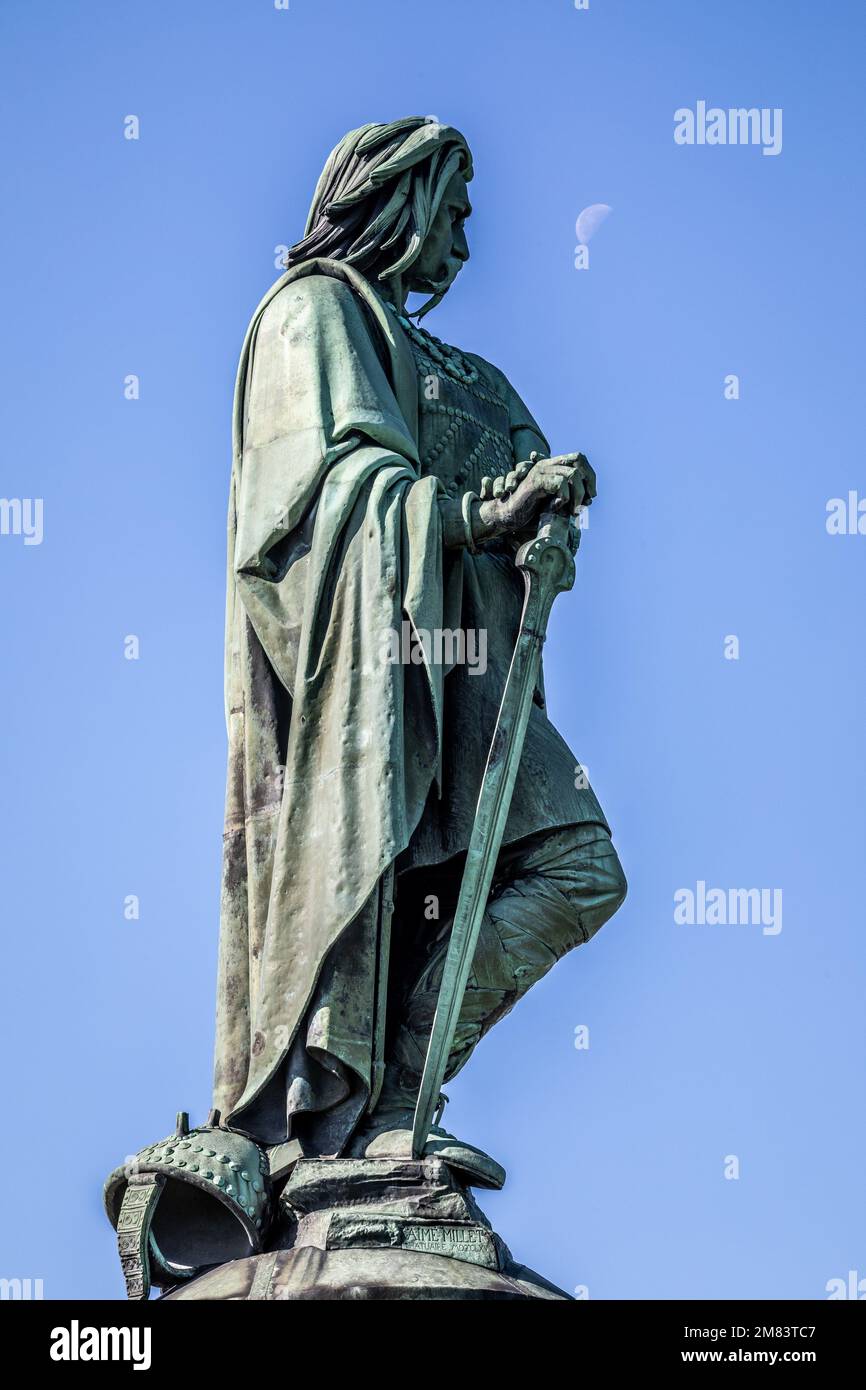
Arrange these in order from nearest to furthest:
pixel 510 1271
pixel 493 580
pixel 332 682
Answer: pixel 510 1271 < pixel 332 682 < pixel 493 580

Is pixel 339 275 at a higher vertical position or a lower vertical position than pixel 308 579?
higher

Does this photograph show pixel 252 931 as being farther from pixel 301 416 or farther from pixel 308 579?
pixel 301 416

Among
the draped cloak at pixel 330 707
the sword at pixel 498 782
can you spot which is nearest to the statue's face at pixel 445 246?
the draped cloak at pixel 330 707

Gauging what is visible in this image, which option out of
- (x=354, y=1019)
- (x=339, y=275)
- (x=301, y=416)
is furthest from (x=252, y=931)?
(x=339, y=275)

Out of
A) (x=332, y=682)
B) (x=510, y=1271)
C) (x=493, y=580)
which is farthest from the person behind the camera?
(x=493, y=580)

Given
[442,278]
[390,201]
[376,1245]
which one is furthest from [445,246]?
[376,1245]

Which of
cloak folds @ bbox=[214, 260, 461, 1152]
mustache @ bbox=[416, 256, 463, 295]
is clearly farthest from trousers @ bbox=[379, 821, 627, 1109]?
mustache @ bbox=[416, 256, 463, 295]

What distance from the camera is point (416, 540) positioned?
11375mm

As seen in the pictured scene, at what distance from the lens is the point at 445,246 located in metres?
12.6

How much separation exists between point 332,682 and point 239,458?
1.44 metres

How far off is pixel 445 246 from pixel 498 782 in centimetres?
291

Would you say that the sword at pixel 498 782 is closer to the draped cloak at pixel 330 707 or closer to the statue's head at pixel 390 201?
the draped cloak at pixel 330 707

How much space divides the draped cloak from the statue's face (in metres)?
0.44

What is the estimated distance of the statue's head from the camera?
1245 centimetres
